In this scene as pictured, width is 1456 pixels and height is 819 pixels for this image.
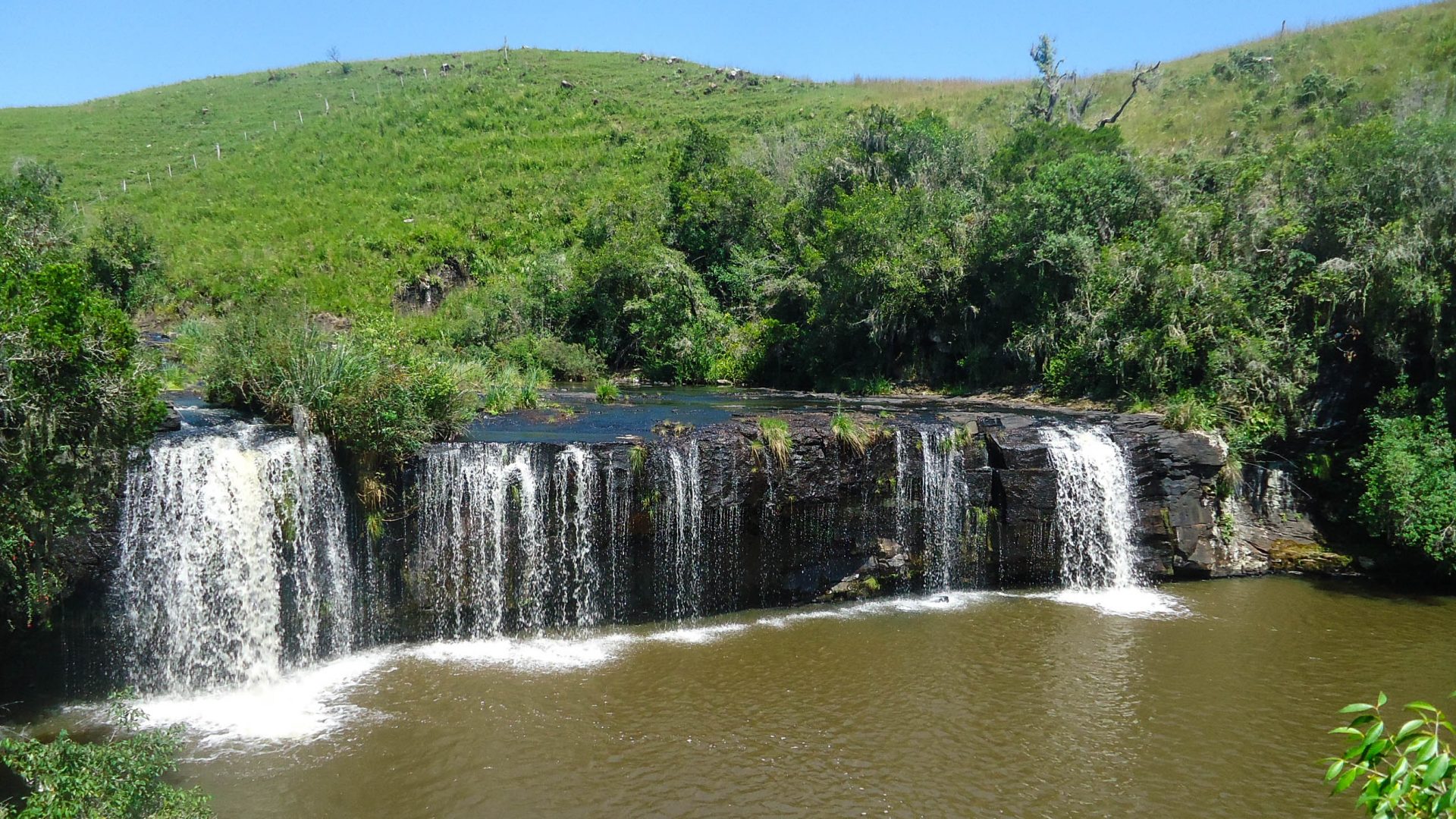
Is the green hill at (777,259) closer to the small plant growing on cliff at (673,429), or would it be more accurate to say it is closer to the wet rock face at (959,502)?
the wet rock face at (959,502)

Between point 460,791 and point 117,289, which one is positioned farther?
point 117,289

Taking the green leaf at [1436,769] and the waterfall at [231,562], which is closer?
the green leaf at [1436,769]

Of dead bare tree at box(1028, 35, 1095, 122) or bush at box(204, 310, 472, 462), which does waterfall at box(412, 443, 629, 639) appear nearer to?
bush at box(204, 310, 472, 462)

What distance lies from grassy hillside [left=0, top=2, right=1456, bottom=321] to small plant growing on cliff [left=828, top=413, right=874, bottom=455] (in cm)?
1684

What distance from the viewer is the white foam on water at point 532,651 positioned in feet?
38.4

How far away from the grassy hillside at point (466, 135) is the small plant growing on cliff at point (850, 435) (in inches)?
663

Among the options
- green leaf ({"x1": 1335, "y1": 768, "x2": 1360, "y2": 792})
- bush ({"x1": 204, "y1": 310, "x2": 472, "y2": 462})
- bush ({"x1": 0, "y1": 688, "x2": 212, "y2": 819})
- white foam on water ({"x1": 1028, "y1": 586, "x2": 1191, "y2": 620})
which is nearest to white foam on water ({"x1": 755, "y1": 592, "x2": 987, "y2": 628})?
white foam on water ({"x1": 1028, "y1": 586, "x2": 1191, "y2": 620})

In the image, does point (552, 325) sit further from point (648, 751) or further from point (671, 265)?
point (648, 751)

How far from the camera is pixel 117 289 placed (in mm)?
29438

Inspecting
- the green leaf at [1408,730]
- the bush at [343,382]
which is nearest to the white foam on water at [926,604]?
the bush at [343,382]

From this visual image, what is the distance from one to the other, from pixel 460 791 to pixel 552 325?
892 inches

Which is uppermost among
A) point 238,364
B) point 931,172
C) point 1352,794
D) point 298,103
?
point 298,103

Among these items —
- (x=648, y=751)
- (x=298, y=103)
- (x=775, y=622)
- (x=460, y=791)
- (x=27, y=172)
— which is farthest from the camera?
(x=298, y=103)

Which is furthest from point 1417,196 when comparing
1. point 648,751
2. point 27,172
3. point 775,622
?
point 27,172
